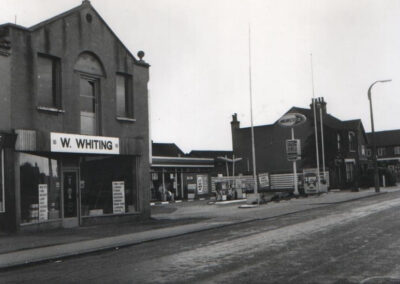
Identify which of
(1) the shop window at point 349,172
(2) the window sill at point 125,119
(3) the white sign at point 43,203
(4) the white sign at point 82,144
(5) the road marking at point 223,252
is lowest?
(5) the road marking at point 223,252

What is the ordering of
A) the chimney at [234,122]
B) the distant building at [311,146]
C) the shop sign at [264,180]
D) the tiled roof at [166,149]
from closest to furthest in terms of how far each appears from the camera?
the shop sign at [264,180] → the distant building at [311,146] → the tiled roof at [166,149] → the chimney at [234,122]

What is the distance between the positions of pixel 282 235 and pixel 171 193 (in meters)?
25.8

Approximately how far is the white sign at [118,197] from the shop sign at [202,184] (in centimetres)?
2168

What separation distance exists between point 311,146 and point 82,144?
39.6 meters

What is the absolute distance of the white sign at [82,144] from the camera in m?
17.6

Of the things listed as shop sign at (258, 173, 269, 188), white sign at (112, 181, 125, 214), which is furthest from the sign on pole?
shop sign at (258, 173, 269, 188)

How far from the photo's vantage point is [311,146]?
54.3 metres

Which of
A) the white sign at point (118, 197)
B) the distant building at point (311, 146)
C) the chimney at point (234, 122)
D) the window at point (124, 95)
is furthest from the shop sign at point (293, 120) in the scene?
the chimney at point (234, 122)

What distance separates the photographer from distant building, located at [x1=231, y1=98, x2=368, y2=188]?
53031 millimetres

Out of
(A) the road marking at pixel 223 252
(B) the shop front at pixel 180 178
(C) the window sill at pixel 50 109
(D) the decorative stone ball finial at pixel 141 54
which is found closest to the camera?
(A) the road marking at pixel 223 252

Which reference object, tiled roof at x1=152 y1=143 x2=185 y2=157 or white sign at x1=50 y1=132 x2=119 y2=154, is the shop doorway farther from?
tiled roof at x1=152 y1=143 x2=185 y2=157

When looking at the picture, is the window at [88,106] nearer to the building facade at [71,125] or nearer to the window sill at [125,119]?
the building facade at [71,125]

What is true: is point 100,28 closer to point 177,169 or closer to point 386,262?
point 386,262

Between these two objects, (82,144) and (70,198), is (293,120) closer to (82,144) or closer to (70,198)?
(82,144)
